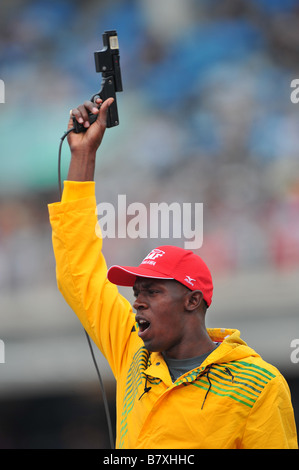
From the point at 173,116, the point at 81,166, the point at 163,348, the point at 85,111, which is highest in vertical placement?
the point at 173,116

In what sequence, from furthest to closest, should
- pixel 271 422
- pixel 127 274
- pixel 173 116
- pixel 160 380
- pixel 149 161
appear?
pixel 173 116
pixel 149 161
pixel 127 274
pixel 160 380
pixel 271 422

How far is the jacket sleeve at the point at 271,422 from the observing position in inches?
68.2

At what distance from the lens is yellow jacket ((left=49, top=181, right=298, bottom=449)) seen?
1.76 meters

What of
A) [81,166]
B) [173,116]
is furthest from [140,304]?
[173,116]

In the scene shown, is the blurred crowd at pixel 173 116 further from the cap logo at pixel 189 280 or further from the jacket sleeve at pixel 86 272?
the cap logo at pixel 189 280

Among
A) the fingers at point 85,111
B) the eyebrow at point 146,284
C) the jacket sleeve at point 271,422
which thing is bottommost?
the jacket sleeve at point 271,422

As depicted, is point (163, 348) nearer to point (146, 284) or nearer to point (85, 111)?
point (146, 284)

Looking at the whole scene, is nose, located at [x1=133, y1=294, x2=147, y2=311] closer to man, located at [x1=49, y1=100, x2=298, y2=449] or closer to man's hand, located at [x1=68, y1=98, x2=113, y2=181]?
man, located at [x1=49, y1=100, x2=298, y2=449]

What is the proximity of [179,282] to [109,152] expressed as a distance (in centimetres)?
395

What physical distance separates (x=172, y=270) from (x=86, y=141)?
0.48 metres

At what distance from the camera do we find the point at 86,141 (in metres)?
2.04

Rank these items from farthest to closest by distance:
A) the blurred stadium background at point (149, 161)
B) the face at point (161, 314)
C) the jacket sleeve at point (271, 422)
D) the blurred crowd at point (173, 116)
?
1. the blurred crowd at point (173, 116)
2. the blurred stadium background at point (149, 161)
3. the face at point (161, 314)
4. the jacket sleeve at point (271, 422)

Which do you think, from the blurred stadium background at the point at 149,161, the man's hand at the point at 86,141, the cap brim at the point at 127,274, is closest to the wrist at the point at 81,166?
the man's hand at the point at 86,141

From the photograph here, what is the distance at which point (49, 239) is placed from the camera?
5.57 meters
